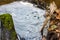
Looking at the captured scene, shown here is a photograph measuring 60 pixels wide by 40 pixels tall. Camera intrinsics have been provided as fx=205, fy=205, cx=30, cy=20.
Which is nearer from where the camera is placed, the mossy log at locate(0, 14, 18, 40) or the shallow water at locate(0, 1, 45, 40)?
the mossy log at locate(0, 14, 18, 40)

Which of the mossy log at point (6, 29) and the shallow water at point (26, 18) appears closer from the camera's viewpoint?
the mossy log at point (6, 29)

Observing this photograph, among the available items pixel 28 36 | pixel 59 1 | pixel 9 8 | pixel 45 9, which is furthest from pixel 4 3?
pixel 28 36

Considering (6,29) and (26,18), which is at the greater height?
(6,29)

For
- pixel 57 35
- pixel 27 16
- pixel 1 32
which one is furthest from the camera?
pixel 27 16

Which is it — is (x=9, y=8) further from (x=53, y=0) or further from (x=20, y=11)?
(x=53, y=0)

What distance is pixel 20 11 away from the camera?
227 inches

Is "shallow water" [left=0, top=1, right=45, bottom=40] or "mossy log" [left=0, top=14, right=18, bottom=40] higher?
"mossy log" [left=0, top=14, right=18, bottom=40]

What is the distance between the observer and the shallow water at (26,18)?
4.57 metres

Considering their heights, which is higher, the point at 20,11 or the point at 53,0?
the point at 53,0

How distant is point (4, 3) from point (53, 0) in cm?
184

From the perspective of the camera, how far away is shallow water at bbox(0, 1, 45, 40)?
4.57 m

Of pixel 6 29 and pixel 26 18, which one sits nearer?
pixel 6 29

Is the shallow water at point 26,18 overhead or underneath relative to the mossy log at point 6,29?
underneath

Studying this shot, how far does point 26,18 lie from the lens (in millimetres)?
5254
